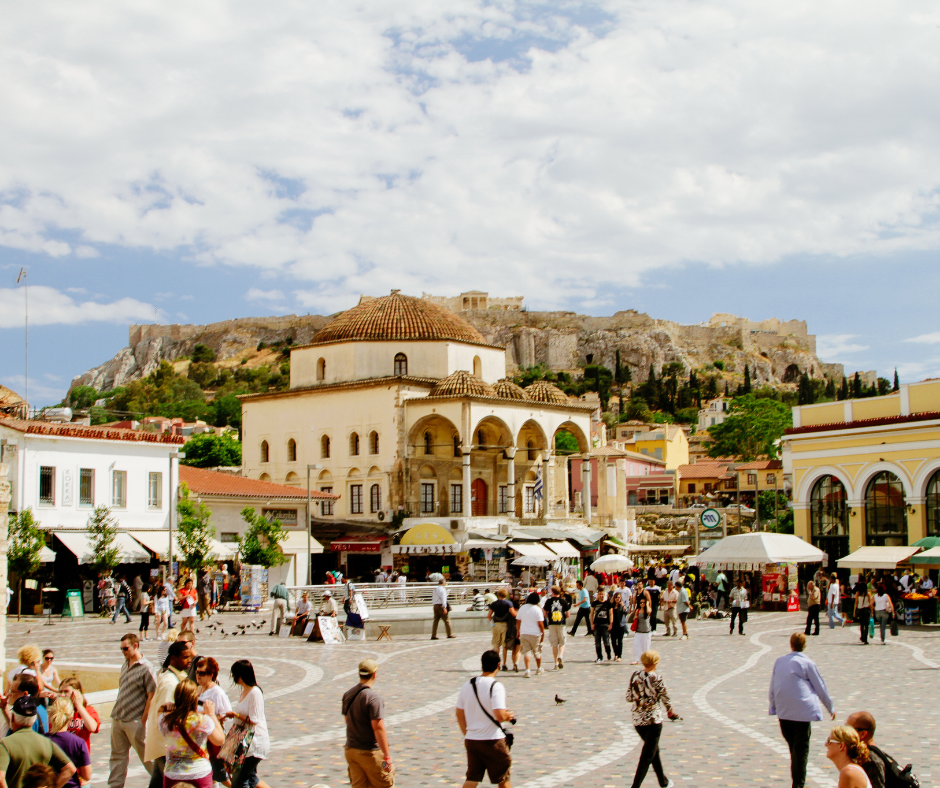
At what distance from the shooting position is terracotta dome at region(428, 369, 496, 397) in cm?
4772

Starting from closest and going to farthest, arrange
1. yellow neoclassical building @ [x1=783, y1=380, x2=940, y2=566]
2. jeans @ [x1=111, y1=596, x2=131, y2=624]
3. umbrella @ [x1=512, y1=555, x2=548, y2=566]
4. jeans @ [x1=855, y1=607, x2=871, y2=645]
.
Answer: jeans @ [x1=855, y1=607, x2=871, y2=645] → jeans @ [x1=111, y1=596, x2=131, y2=624] → yellow neoclassical building @ [x1=783, y1=380, x2=940, y2=566] → umbrella @ [x1=512, y1=555, x2=548, y2=566]

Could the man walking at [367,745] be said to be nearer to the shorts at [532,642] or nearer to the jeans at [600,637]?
the shorts at [532,642]

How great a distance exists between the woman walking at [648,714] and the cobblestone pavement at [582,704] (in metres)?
0.40

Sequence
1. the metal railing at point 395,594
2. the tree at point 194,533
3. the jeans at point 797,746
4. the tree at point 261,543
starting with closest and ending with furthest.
Answer: 1. the jeans at point 797,746
2. the metal railing at point 395,594
3. the tree at point 194,533
4. the tree at point 261,543

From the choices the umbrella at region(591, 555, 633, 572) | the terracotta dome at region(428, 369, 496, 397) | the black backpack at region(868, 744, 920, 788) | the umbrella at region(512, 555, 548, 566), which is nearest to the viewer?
the black backpack at region(868, 744, 920, 788)

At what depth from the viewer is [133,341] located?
18325 cm

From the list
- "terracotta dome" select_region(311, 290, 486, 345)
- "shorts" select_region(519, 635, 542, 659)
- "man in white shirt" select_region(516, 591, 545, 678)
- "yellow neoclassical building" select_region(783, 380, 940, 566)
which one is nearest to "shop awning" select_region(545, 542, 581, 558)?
"yellow neoclassical building" select_region(783, 380, 940, 566)

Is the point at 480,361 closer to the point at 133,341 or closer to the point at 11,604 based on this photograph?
the point at 11,604

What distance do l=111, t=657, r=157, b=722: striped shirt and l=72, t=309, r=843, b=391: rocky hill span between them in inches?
5637

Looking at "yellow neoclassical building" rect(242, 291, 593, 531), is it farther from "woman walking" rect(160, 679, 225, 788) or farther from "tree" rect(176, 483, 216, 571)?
"woman walking" rect(160, 679, 225, 788)

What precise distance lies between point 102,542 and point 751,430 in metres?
74.6

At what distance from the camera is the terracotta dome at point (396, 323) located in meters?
51.7

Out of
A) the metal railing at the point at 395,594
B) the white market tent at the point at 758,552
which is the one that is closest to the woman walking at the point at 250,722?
the metal railing at the point at 395,594

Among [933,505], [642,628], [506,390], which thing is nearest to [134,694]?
[642,628]
